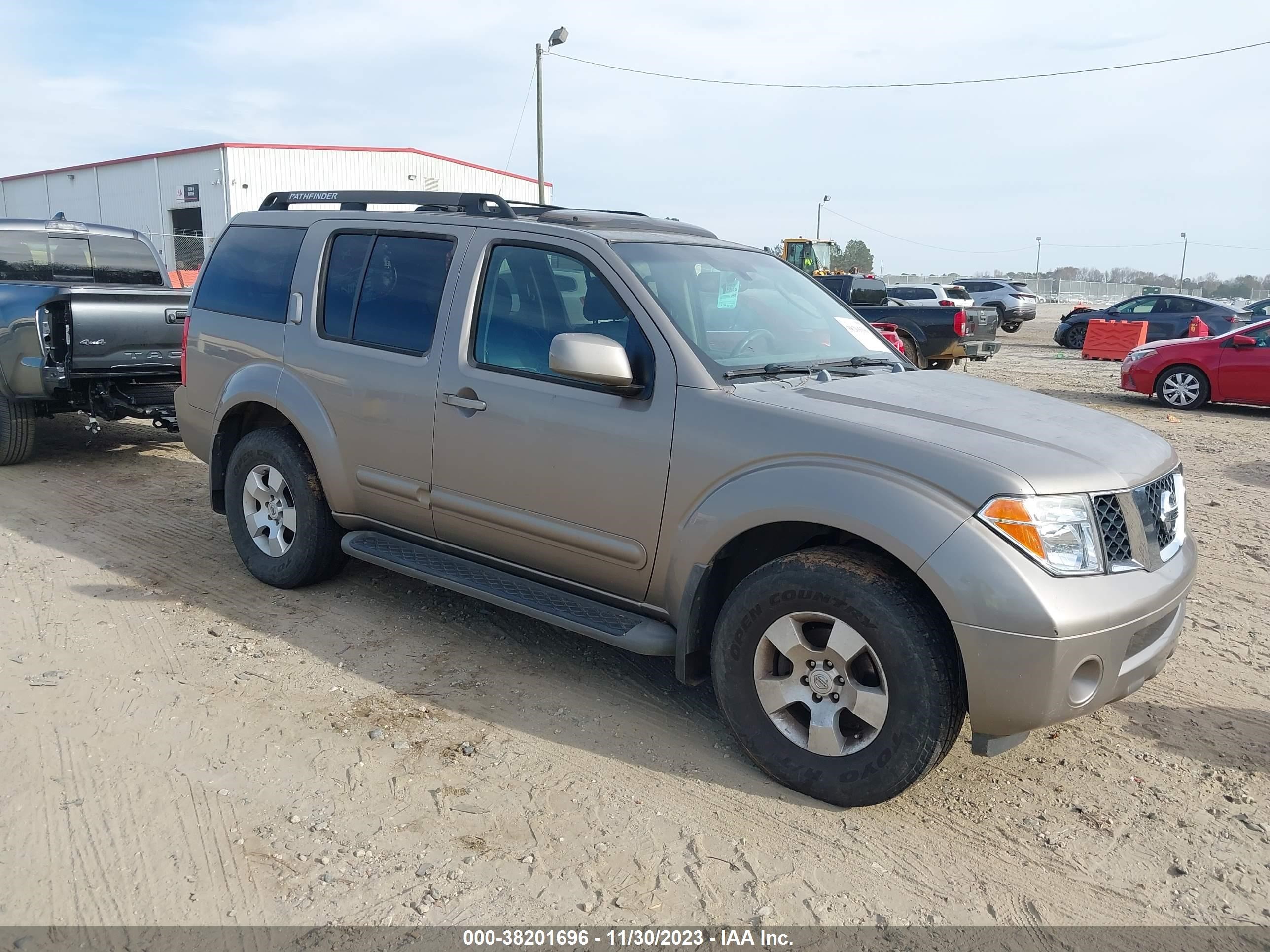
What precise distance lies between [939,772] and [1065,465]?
4.08 ft

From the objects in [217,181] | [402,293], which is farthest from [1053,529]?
[217,181]

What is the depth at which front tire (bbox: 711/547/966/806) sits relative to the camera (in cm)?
306

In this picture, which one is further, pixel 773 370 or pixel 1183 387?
pixel 1183 387

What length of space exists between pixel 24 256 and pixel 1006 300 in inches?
Result: 1212

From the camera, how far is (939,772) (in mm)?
3574

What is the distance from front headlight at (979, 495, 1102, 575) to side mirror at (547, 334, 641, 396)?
4.48 feet

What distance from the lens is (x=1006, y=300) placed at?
1308 inches

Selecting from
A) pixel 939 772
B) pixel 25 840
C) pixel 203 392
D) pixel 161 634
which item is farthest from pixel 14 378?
pixel 939 772

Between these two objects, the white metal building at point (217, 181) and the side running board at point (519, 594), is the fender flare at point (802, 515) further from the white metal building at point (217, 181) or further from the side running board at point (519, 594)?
the white metal building at point (217, 181)

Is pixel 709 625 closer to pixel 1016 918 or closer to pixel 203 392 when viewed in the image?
pixel 1016 918

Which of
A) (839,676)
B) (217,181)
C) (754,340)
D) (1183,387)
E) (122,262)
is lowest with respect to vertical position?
(1183,387)

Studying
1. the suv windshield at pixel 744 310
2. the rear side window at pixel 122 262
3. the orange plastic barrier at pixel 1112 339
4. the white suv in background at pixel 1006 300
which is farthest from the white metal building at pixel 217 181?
the suv windshield at pixel 744 310

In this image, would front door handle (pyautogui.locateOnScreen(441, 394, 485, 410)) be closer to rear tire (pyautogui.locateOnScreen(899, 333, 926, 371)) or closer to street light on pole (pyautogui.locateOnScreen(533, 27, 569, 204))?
rear tire (pyautogui.locateOnScreen(899, 333, 926, 371))

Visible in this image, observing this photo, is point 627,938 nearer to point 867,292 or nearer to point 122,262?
point 122,262
